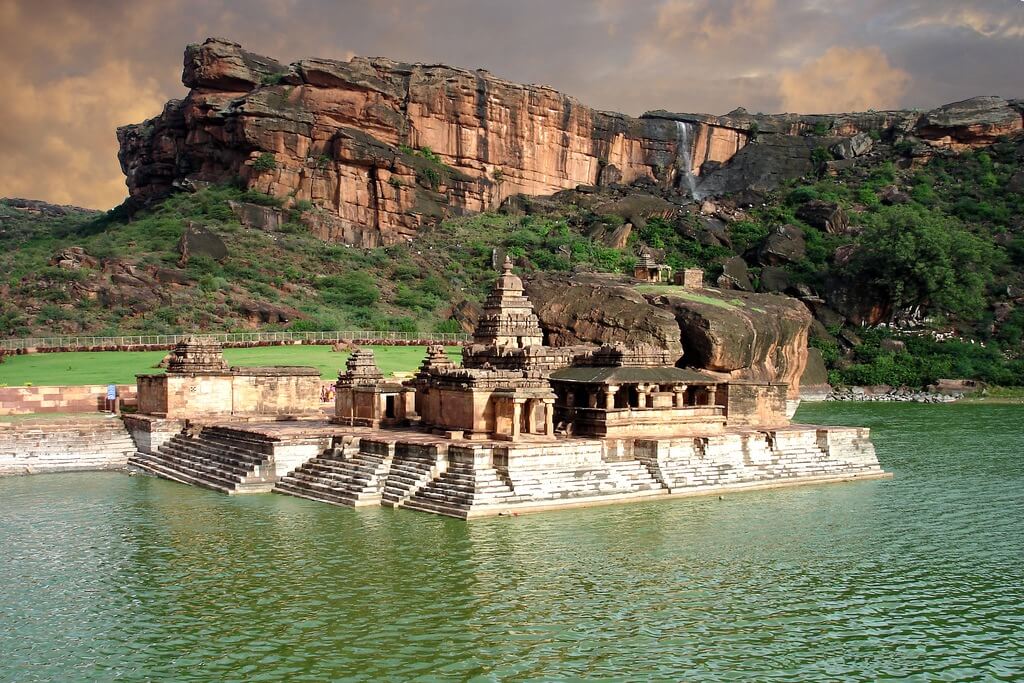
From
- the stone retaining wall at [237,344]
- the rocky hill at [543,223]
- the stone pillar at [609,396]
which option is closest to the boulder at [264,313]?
the rocky hill at [543,223]

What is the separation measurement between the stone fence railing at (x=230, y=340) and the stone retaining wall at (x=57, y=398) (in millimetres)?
9016

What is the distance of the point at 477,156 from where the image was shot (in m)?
90.4

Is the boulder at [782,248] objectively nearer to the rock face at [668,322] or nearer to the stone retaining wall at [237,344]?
the stone retaining wall at [237,344]

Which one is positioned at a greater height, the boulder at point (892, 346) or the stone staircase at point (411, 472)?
the boulder at point (892, 346)

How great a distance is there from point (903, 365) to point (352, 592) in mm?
48313

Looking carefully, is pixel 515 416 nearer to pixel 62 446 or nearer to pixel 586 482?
pixel 586 482

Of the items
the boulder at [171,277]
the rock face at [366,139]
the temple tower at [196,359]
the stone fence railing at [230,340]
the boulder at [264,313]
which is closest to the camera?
the temple tower at [196,359]

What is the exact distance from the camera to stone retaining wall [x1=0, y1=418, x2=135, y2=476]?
28172 mm

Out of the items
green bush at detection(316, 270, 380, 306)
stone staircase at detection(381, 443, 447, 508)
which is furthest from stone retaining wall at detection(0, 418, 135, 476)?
green bush at detection(316, 270, 380, 306)

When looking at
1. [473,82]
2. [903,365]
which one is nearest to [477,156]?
[473,82]

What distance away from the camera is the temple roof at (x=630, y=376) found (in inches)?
1056

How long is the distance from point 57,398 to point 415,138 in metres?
56.6

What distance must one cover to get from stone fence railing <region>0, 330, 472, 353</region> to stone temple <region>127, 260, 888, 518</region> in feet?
43.0

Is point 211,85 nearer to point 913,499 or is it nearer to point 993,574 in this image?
point 913,499
